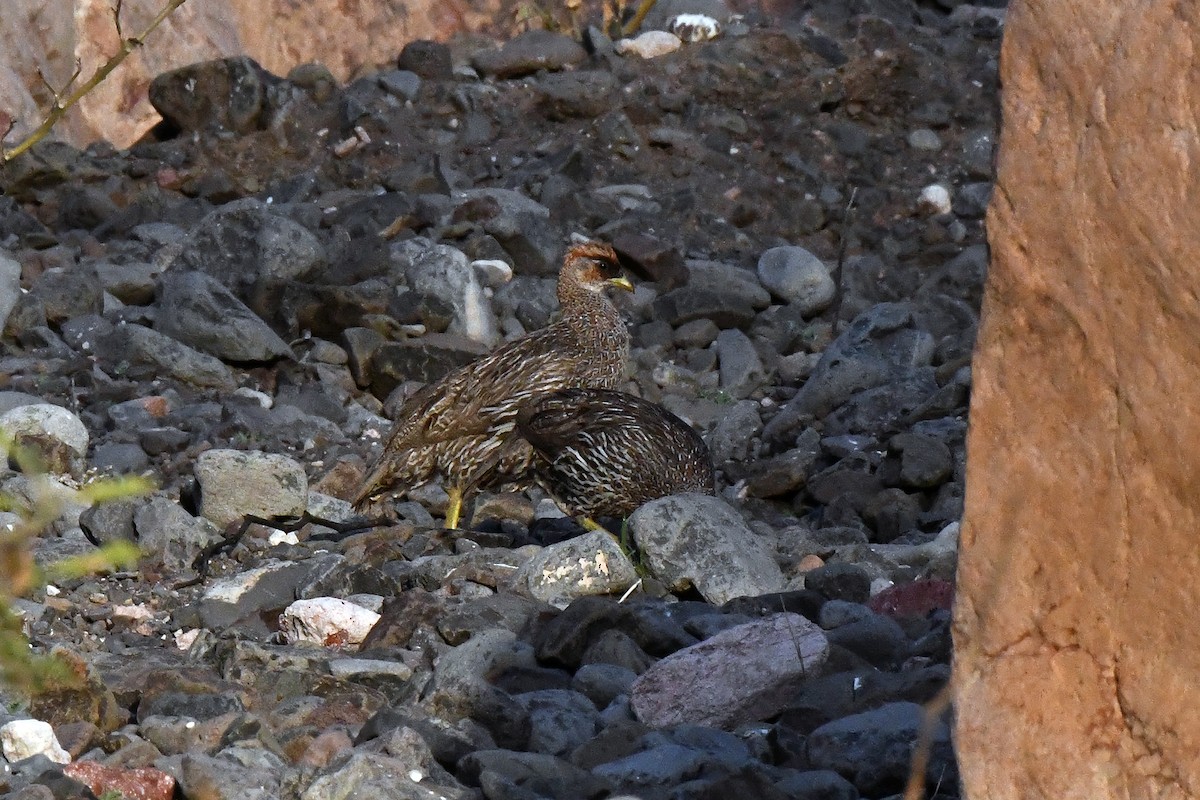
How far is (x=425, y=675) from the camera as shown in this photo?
5441 mm

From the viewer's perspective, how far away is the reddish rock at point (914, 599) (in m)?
6.23

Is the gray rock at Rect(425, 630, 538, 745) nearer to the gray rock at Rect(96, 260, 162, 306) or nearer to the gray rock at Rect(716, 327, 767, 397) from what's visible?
the gray rock at Rect(716, 327, 767, 397)

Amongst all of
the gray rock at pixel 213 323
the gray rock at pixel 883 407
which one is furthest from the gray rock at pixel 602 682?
the gray rock at pixel 213 323

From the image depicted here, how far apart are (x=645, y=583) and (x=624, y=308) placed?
220 inches

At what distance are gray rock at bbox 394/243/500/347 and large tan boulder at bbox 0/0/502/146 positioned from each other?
103 inches

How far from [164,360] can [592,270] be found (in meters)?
2.61

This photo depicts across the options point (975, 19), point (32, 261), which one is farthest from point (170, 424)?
point (975, 19)

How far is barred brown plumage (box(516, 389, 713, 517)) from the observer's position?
7.90 meters

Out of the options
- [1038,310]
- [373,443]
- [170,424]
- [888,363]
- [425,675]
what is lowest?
[888,363]

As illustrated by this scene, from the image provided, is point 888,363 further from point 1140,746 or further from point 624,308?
point 1140,746

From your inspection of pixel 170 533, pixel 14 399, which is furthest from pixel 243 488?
pixel 14 399

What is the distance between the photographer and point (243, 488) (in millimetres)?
8242

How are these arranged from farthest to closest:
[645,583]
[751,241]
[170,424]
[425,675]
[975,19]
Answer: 1. [975,19]
2. [751,241]
3. [170,424]
4. [645,583]
5. [425,675]

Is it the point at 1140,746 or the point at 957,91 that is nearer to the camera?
the point at 1140,746
